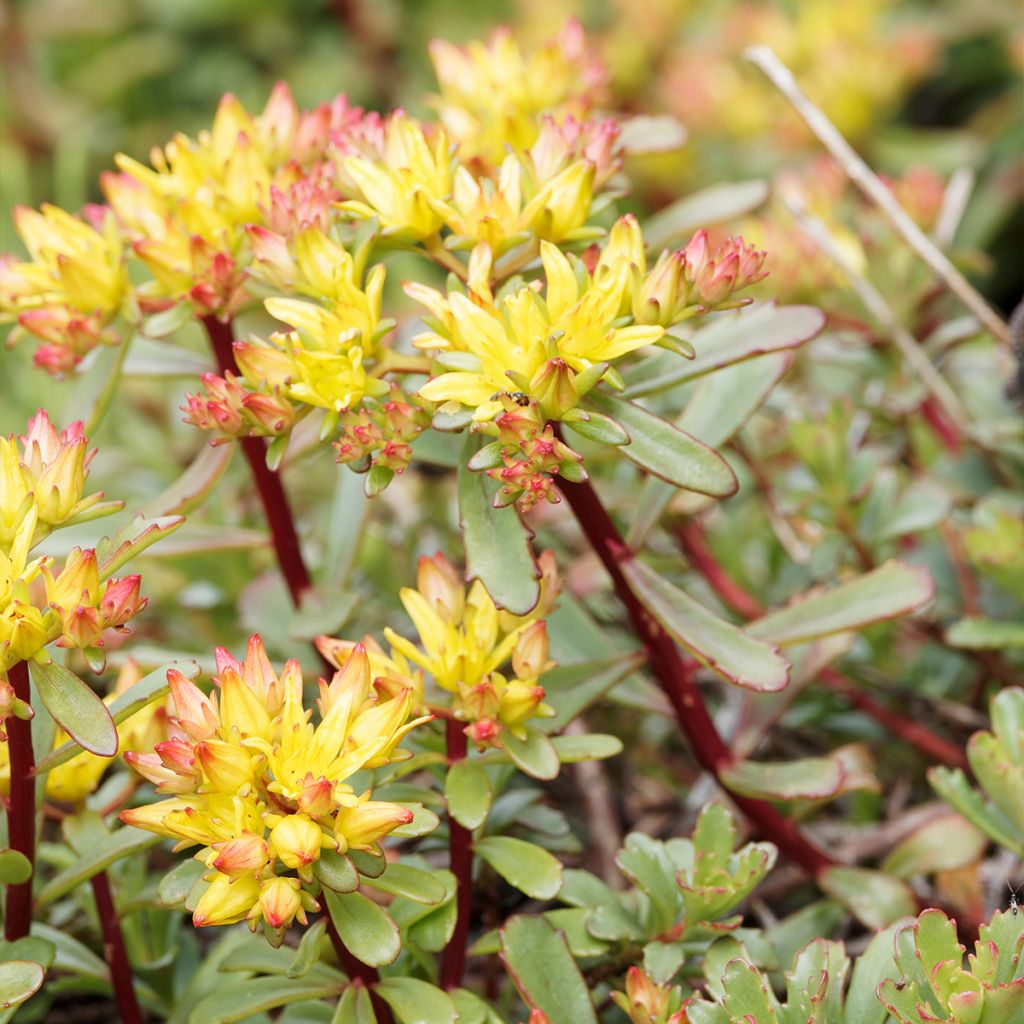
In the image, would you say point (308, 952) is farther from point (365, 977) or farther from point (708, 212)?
point (708, 212)

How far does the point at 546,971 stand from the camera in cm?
101

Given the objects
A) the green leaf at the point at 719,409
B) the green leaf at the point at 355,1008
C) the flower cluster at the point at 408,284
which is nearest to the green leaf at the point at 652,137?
the flower cluster at the point at 408,284

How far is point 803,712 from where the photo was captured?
4.92 ft

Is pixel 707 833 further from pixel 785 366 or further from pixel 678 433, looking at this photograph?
pixel 785 366

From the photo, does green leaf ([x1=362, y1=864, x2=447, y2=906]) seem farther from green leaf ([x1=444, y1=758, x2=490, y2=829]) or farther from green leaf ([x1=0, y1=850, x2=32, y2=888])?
green leaf ([x1=0, y1=850, x2=32, y2=888])

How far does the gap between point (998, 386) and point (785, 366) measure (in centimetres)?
64

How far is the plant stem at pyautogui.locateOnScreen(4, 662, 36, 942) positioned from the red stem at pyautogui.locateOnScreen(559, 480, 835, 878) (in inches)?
18.0

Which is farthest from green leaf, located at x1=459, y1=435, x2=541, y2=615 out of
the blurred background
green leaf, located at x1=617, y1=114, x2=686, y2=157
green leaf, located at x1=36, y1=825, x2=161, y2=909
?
the blurred background

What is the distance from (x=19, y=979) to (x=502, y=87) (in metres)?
1.01

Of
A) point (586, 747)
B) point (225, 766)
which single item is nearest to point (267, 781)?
point (225, 766)

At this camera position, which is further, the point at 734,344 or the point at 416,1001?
the point at 734,344

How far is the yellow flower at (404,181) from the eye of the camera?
1029 millimetres

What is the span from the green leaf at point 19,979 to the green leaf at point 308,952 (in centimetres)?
18

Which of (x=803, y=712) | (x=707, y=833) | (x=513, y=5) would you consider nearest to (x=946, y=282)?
(x=803, y=712)
